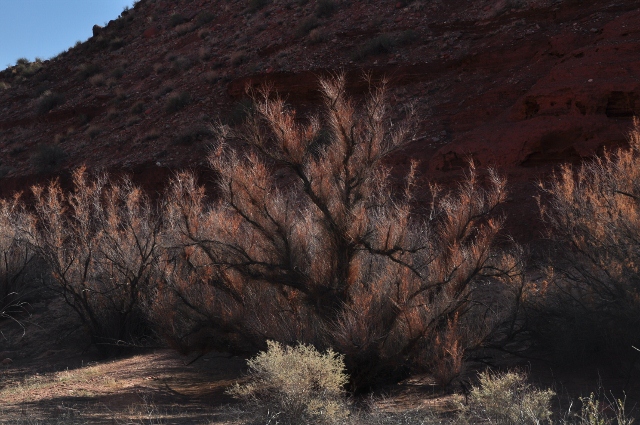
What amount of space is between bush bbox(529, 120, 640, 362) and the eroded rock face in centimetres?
438

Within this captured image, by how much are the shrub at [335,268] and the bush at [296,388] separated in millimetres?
1053

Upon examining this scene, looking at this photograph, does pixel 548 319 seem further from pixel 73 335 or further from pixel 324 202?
pixel 73 335

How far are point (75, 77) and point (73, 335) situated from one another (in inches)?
1001

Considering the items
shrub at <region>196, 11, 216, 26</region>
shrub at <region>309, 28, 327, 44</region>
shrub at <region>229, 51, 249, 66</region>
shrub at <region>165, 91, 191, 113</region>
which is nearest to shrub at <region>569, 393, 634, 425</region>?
shrub at <region>309, 28, 327, 44</region>

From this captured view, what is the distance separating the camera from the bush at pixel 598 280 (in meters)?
8.55

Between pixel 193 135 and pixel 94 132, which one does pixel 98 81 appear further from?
pixel 193 135

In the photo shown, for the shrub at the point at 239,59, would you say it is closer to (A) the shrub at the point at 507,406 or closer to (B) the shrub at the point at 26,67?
(B) the shrub at the point at 26,67

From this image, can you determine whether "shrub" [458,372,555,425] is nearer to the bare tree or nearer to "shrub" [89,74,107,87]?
the bare tree

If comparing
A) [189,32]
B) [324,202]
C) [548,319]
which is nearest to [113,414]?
[324,202]

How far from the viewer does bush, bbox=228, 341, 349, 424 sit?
6.77 m

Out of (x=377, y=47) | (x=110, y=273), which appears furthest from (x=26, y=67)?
(x=110, y=273)

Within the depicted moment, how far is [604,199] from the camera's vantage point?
394 inches

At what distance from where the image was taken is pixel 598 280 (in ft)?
29.0

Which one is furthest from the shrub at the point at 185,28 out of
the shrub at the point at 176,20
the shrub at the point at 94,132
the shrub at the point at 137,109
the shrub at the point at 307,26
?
the shrub at the point at 307,26
